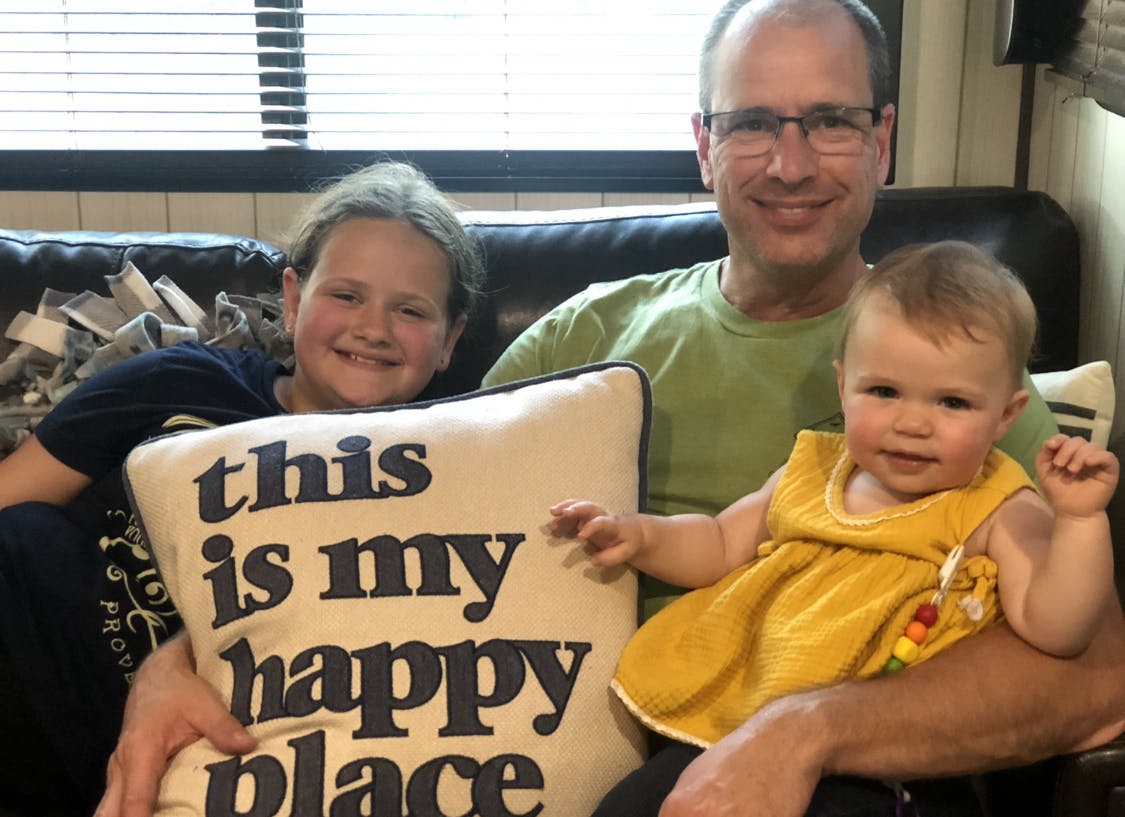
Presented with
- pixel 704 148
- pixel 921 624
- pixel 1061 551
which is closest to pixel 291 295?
pixel 704 148

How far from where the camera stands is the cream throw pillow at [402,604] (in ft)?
3.85

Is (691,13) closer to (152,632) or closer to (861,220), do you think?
(861,220)

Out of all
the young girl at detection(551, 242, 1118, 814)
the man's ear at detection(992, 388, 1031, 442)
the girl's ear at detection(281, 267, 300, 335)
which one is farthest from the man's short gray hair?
the girl's ear at detection(281, 267, 300, 335)

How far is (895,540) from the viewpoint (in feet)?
3.98

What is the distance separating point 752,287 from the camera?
1606mm

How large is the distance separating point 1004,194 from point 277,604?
1.36 metres

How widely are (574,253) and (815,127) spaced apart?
1.68 ft

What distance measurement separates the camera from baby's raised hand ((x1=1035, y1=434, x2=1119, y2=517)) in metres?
1.06

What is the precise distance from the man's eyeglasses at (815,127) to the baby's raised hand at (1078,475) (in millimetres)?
602

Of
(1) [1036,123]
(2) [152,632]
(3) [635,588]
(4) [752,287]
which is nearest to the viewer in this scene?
(3) [635,588]

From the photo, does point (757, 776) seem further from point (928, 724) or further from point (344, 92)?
point (344, 92)

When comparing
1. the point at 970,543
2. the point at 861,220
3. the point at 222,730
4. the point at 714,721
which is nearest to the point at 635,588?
the point at 714,721

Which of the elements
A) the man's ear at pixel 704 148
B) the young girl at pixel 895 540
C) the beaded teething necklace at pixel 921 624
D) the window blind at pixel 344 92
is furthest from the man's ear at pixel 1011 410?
the window blind at pixel 344 92

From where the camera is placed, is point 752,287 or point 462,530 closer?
point 462,530
